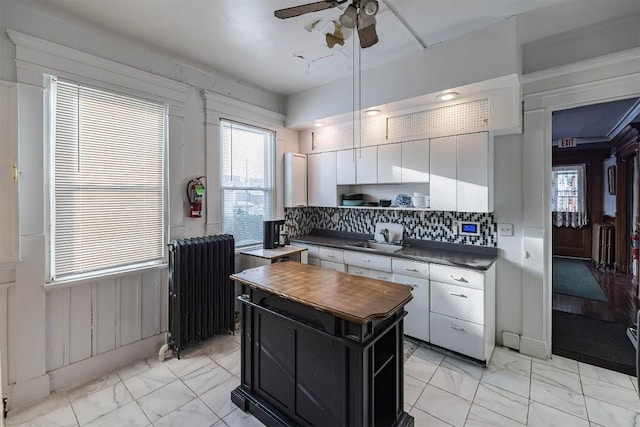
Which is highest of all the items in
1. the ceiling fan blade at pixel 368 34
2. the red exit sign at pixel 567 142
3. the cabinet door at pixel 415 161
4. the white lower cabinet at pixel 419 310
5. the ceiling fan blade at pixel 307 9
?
the red exit sign at pixel 567 142

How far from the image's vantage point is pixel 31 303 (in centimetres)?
209

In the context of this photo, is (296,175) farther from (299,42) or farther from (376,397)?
(376,397)

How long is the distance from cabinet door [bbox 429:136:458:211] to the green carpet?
10.00 feet

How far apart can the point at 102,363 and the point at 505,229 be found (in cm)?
382

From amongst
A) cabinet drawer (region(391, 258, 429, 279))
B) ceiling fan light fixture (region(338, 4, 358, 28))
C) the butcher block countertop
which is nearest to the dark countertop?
cabinet drawer (region(391, 258, 429, 279))

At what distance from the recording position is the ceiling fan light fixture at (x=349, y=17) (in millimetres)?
1554

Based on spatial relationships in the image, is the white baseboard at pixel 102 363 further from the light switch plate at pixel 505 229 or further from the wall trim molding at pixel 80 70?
the light switch plate at pixel 505 229

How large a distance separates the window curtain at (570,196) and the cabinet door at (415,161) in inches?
205

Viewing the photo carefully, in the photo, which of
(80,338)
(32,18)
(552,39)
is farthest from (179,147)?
(552,39)

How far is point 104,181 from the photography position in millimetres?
2453

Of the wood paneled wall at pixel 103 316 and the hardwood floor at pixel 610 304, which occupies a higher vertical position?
the wood paneled wall at pixel 103 316

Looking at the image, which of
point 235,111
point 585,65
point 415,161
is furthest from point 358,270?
point 585,65

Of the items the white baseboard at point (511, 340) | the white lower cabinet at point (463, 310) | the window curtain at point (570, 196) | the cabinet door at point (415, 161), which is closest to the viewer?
the white lower cabinet at point (463, 310)

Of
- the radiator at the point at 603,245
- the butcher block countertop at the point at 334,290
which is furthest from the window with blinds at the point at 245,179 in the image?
the radiator at the point at 603,245
